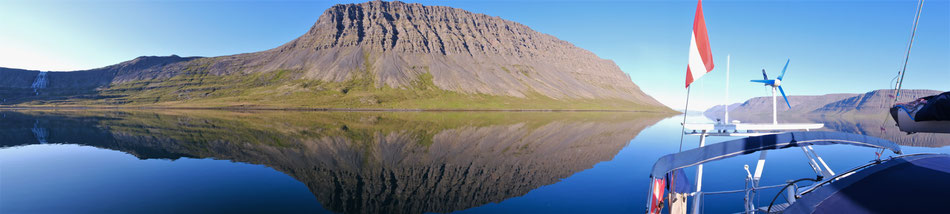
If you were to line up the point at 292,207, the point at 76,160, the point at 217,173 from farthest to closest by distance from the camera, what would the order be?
the point at 76,160, the point at 217,173, the point at 292,207

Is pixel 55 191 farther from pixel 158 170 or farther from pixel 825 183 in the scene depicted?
pixel 825 183

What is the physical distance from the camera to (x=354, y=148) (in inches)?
1182

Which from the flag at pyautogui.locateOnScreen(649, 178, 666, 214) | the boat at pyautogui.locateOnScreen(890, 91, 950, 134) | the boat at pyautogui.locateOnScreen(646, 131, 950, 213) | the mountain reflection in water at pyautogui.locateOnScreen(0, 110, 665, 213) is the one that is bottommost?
the mountain reflection in water at pyautogui.locateOnScreen(0, 110, 665, 213)

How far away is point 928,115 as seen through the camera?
10734 millimetres

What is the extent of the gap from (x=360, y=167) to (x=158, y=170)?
1145 centimetres

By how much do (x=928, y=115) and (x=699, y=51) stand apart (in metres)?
6.75

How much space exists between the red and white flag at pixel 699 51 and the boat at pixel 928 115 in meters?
6.29

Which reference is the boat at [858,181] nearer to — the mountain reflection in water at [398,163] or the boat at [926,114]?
the boat at [926,114]

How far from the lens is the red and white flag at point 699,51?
430 inches

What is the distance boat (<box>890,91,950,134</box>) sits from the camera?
34.2 feet

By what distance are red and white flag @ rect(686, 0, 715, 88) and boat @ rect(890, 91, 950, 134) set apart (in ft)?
20.6

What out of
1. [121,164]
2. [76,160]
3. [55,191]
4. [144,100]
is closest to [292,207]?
[55,191]

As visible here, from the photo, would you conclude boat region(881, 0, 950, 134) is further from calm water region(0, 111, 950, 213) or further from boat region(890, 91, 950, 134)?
calm water region(0, 111, 950, 213)

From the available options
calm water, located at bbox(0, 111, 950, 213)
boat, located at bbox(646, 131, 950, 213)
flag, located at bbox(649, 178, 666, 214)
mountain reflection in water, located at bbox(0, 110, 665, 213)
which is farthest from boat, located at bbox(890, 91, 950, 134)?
mountain reflection in water, located at bbox(0, 110, 665, 213)
